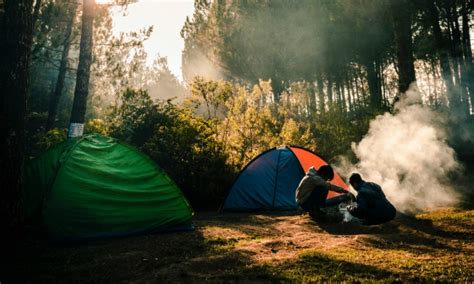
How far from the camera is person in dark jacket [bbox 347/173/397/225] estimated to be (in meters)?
6.13

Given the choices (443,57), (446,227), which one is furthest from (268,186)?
(443,57)

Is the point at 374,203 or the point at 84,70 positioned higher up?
the point at 84,70

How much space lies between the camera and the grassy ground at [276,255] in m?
3.67

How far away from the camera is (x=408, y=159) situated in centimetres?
1027

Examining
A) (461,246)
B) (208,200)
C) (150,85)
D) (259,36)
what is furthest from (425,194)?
(150,85)

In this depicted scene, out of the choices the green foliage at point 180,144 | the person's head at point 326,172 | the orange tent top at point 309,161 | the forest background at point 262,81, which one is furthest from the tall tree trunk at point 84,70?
the person's head at point 326,172

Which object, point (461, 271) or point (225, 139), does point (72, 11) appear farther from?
point (461, 271)

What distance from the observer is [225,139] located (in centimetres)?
1138

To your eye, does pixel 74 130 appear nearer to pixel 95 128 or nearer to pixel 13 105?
pixel 13 105

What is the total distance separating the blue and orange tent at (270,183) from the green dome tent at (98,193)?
2.52 m

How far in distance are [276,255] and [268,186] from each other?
4.24 m

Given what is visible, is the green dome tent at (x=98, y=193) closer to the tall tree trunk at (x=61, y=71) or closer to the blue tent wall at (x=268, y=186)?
the blue tent wall at (x=268, y=186)

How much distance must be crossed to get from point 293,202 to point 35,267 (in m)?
5.83

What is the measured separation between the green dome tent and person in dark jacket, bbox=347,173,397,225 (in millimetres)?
3116
